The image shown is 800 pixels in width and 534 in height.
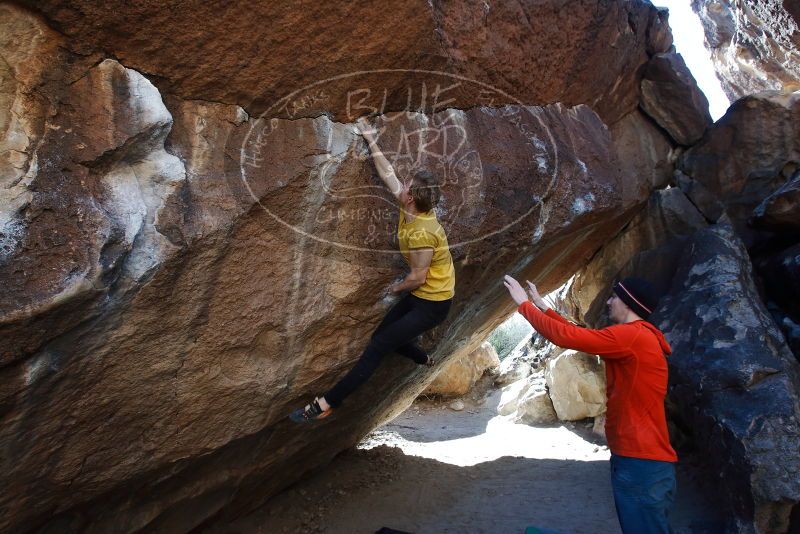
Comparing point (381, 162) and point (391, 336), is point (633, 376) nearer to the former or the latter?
point (391, 336)

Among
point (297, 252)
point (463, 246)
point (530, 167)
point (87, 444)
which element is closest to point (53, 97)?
point (297, 252)

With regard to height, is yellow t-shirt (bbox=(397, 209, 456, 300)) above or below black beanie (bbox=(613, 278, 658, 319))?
above

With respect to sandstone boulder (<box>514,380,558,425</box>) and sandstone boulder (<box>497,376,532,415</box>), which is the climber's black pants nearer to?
sandstone boulder (<box>514,380,558,425</box>)

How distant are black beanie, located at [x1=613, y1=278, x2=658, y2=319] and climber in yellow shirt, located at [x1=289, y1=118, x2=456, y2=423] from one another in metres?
0.98

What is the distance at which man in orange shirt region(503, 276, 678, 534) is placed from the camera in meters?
2.61

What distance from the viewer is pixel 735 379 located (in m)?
4.16

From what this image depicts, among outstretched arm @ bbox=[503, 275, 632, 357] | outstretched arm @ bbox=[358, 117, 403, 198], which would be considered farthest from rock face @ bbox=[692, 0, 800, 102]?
outstretched arm @ bbox=[503, 275, 632, 357]

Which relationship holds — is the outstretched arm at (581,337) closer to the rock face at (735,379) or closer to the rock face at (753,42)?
the rock face at (735,379)

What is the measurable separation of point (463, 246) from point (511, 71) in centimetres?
140

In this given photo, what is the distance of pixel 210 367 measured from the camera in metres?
3.04

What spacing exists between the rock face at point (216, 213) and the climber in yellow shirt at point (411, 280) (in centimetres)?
18

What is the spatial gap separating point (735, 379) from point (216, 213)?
12.4 feet

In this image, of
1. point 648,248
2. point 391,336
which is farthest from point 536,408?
point 391,336

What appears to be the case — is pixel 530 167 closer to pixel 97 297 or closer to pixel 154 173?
pixel 154 173
